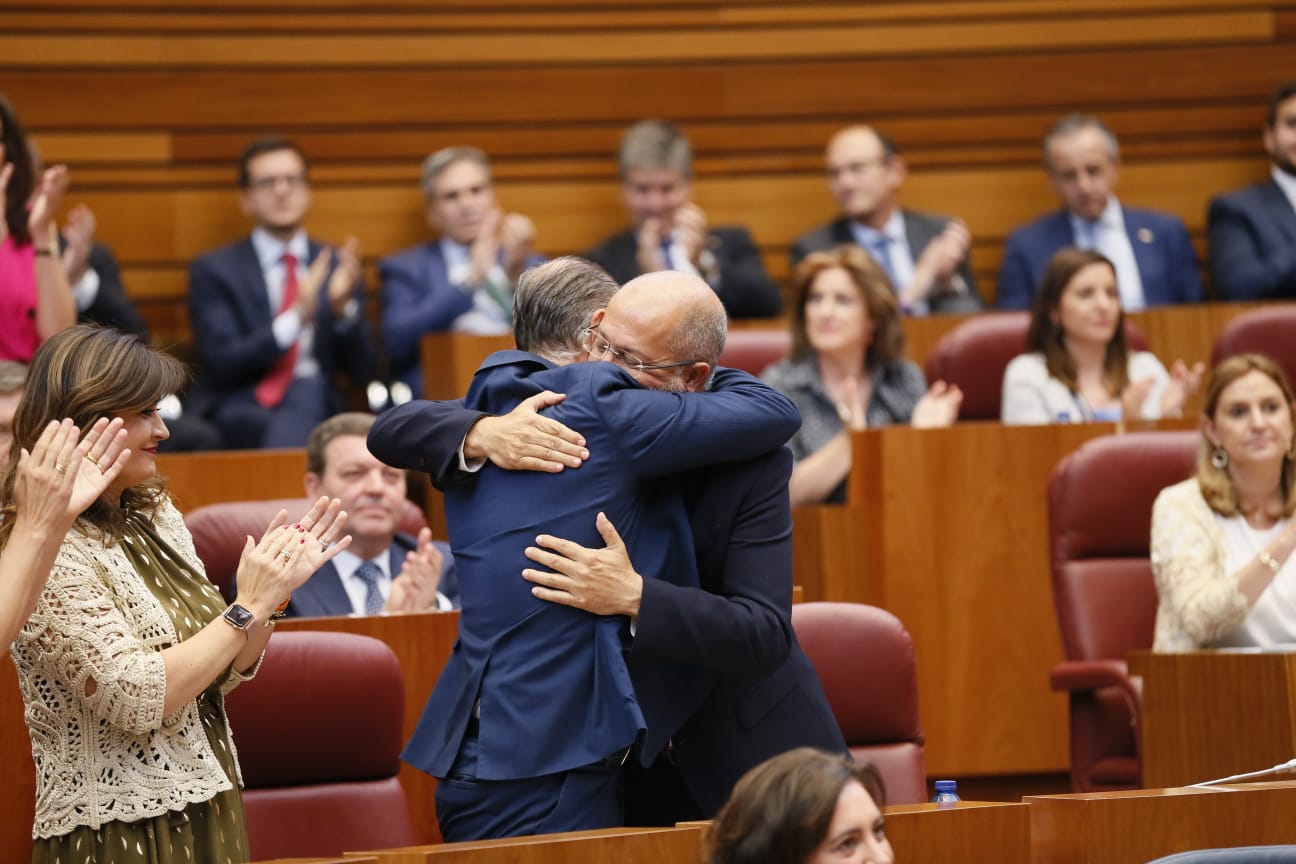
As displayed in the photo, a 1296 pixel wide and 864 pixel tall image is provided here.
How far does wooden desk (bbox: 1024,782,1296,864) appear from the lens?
203 cm

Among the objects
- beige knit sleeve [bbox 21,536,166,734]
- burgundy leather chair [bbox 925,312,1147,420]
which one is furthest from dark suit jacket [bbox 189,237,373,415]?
beige knit sleeve [bbox 21,536,166,734]

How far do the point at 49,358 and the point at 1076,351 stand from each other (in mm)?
2585

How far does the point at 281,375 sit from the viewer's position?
4.50 meters

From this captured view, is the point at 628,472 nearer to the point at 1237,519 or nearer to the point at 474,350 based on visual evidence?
the point at 1237,519

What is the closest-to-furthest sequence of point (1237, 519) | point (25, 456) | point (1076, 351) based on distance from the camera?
point (25, 456), point (1237, 519), point (1076, 351)

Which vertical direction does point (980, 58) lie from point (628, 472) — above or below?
above

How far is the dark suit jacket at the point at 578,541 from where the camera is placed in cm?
198

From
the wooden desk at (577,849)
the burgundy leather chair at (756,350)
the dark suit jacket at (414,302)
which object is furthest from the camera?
the dark suit jacket at (414,302)

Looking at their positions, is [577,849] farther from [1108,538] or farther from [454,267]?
[454,267]

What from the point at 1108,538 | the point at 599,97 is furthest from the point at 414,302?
the point at 1108,538

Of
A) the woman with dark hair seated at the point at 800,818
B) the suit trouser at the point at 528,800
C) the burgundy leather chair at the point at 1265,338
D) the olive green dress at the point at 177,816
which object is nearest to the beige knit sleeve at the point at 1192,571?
the burgundy leather chair at the point at 1265,338

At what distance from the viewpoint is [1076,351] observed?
4.11 m

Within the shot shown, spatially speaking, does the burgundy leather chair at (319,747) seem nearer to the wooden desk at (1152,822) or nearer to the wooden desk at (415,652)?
the wooden desk at (415,652)

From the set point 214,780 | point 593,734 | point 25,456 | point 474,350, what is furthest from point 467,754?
point 474,350
